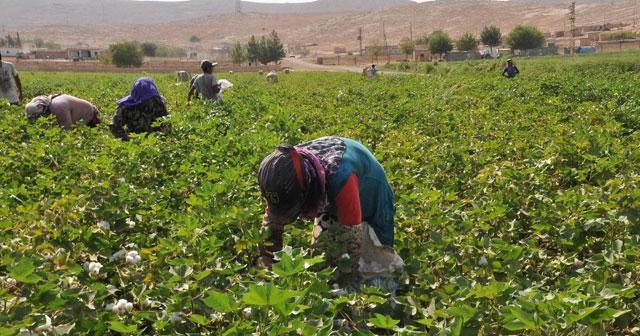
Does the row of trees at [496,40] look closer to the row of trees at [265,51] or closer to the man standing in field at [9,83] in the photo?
the row of trees at [265,51]

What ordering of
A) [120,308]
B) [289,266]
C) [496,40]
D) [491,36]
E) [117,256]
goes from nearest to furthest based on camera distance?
[289,266]
[120,308]
[117,256]
[491,36]
[496,40]

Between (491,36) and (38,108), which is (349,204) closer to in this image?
(38,108)

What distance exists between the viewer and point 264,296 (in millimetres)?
1769

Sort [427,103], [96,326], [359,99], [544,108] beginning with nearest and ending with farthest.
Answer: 1. [96,326]
2. [544,108]
3. [427,103]
4. [359,99]

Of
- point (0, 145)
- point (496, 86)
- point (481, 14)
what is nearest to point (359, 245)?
point (0, 145)

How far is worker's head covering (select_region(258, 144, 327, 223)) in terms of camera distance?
8.98 ft

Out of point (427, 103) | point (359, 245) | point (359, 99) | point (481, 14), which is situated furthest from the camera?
point (481, 14)

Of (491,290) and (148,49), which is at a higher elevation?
(148,49)

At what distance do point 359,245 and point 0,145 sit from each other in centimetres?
530

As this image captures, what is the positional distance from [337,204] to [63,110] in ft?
19.9

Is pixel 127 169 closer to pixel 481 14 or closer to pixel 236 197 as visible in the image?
pixel 236 197

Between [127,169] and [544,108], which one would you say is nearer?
[127,169]

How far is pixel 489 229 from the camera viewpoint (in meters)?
4.07

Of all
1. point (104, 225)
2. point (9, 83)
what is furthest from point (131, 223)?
point (9, 83)
